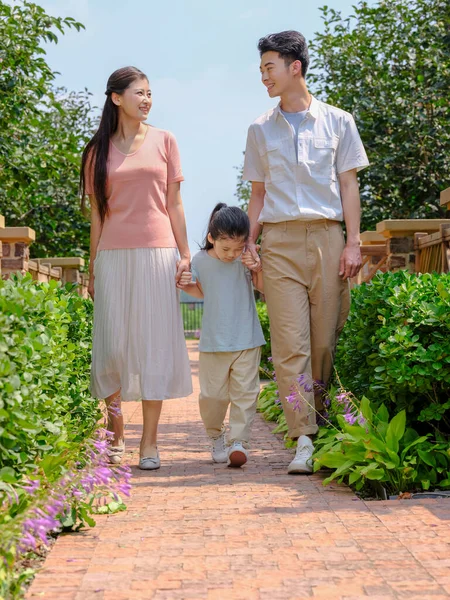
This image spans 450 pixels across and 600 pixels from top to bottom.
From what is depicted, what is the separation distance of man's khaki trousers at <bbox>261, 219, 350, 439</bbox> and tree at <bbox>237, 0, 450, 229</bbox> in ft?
27.9

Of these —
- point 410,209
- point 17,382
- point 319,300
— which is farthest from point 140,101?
point 410,209

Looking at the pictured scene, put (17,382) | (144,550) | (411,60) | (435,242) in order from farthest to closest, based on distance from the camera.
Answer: (411,60)
(435,242)
(144,550)
(17,382)

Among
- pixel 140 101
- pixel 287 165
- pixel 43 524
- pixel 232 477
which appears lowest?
pixel 232 477

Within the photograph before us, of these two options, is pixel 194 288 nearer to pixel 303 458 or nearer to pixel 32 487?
Result: pixel 303 458

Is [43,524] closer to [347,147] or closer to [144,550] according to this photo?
[144,550]

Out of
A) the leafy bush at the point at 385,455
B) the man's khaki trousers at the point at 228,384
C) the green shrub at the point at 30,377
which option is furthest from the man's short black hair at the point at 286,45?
the leafy bush at the point at 385,455

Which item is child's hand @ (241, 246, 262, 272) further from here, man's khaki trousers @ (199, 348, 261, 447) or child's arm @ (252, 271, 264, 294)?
man's khaki trousers @ (199, 348, 261, 447)

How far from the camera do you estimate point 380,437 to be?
4305 mm

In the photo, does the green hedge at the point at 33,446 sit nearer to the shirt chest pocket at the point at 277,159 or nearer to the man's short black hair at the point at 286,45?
the shirt chest pocket at the point at 277,159

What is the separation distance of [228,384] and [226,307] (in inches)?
17.4

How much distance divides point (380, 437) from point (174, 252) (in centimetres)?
155

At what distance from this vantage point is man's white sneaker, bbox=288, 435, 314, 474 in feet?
15.3

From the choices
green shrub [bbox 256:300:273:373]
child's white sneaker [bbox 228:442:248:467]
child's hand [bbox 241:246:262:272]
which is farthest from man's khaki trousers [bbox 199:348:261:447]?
green shrub [bbox 256:300:273:373]

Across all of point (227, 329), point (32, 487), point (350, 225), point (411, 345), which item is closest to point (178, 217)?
point (227, 329)
